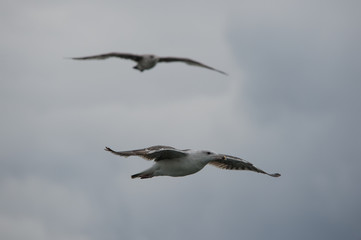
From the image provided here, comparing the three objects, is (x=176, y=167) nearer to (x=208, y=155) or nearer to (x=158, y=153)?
(x=158, y=153)

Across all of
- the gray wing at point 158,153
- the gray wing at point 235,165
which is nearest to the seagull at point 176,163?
the gray wing at point 158,153

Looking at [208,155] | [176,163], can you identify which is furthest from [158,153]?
[208,155]

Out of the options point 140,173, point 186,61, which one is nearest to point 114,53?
point 186,61

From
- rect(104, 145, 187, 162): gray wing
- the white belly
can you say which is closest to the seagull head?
the white belly

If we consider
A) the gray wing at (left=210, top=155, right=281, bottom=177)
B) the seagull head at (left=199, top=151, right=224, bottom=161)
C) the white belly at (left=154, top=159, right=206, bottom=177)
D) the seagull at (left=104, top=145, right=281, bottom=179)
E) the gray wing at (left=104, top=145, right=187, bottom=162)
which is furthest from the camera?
the gray wing at (left=210, top=155, right=281, bottom=177)

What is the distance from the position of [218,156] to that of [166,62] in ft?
24.9

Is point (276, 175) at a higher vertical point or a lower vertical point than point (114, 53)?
lower

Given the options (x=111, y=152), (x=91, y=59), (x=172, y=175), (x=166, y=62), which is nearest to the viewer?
(x=111, y=152)

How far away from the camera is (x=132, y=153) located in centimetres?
2809

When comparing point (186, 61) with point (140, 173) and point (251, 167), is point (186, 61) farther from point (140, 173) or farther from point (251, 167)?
point (140, 173)

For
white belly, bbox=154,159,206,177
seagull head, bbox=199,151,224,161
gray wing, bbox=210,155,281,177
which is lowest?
white belly, bbox=154,159,206,177

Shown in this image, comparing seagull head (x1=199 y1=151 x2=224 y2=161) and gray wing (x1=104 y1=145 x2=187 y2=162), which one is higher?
seagull head (x1=199 y1=151 x2=224 y2=161)

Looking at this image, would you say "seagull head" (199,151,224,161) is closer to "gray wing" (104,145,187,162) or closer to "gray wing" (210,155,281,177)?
"gray wing" (104,145,187,162)

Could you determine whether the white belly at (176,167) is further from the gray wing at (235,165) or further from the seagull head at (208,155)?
the gray wing at (235,165)
